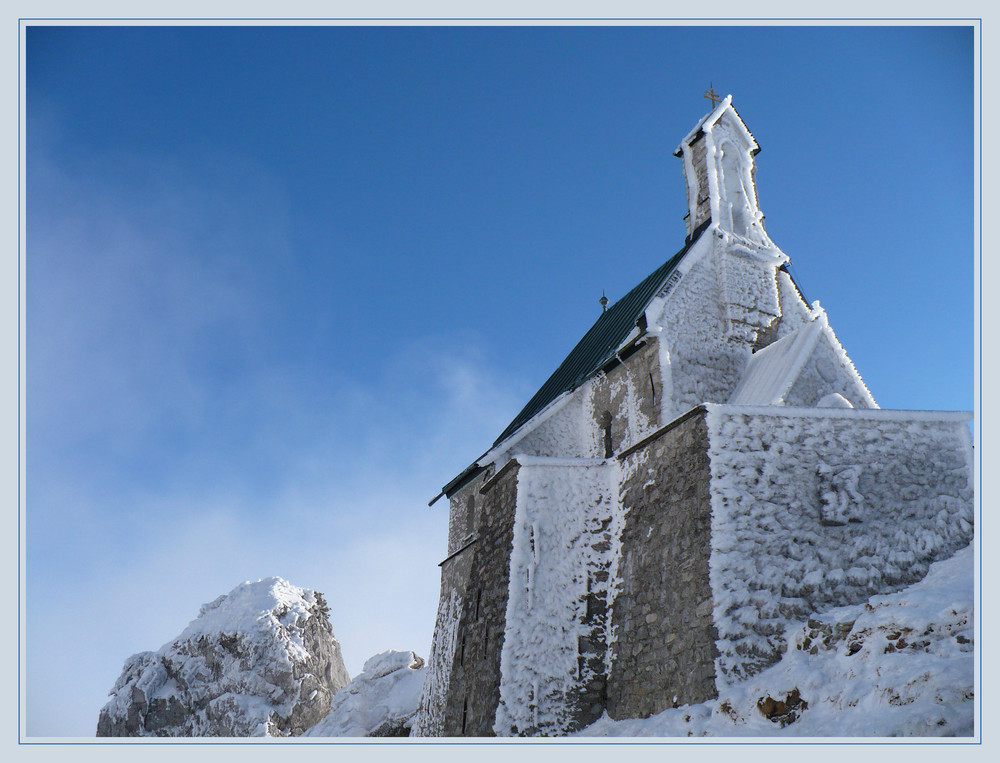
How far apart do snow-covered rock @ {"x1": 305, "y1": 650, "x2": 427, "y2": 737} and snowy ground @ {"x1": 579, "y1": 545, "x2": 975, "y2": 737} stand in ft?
39.2

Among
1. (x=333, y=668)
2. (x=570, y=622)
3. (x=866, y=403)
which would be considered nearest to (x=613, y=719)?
(x=570, y=622)

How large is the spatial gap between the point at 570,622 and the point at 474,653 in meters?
2.46

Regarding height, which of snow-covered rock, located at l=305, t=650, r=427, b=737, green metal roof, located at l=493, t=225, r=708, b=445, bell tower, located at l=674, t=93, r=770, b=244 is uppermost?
bell tower, located at l=674, t=93, r=770, b=244

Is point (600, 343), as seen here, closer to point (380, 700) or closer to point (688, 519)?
point (688, 519)

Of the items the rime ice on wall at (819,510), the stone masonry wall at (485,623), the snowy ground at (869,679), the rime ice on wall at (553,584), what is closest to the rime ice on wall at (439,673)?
the stone masonry wall at (485,623)

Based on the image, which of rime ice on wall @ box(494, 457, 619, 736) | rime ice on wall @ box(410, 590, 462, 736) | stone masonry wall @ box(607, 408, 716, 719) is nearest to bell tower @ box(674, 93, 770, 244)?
rime ice on wall @ box(494, 457, 619, 736)

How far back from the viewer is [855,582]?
1070 cm

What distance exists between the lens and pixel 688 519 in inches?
455

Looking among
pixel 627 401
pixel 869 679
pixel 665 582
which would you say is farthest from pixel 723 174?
pixel 869 679

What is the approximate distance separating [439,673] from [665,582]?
23.5 ft

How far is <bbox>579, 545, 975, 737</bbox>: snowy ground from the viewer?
6.78 m

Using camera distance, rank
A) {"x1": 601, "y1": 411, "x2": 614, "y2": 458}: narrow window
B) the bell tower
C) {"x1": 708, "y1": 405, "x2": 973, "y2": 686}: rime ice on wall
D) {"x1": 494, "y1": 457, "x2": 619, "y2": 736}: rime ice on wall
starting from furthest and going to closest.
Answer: the bell tower
{"x1": 601, "y1": 411, "x2": 614, "y2": 458}: narrow window
{"x1": 494, "y1": 457, "x2": 619, "y2": 736}: rime ice on wall
{"x1": 708, "y1": 405, "x2": 973, "y2": 686}: rime ice on wall

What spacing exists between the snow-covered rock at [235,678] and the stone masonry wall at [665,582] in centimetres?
2134

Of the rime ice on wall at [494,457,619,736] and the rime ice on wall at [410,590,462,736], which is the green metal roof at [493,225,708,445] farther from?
the rime ice on wall at [410,590,462,736]
